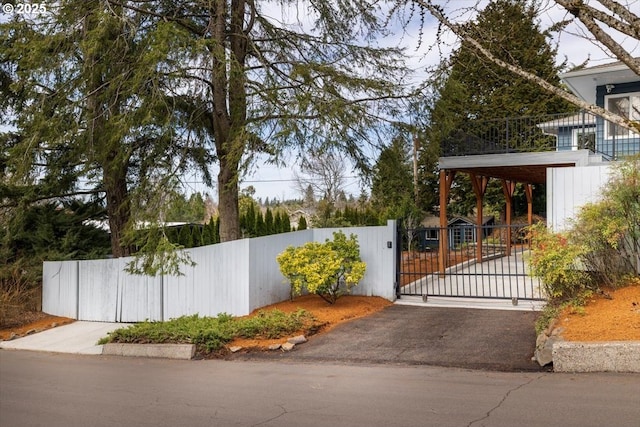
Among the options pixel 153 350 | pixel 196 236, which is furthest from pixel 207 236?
pixel 153 350

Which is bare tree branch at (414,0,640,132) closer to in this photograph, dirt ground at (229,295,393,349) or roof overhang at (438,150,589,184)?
dirt ground at (229,295,393,349)

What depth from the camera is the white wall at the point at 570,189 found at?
35.8ft

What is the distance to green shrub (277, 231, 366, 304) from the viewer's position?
10898 millimetres

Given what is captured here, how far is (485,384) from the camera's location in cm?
645

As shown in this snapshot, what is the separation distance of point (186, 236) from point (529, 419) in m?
15.0

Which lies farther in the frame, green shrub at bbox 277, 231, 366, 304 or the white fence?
the white fence

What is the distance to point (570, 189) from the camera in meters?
11.2

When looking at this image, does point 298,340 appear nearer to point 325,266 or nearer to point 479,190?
point 325,266

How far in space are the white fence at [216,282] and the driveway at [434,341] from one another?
1801 millimetres

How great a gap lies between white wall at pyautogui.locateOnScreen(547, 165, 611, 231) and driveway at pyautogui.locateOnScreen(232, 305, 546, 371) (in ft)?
7.20

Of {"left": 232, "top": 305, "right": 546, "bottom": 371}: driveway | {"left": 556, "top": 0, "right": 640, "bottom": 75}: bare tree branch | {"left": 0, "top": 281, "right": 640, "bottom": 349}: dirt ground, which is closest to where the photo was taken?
{"left": 556, "top": 0, "right": 640, "bottom": 75}: bare tree branch

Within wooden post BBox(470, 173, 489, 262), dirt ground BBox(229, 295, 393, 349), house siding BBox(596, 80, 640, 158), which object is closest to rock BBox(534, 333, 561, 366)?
dirt ground BBox(229, 295, 393, 349)

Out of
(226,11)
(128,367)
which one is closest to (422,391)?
(128,367)

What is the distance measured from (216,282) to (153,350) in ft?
8.83
